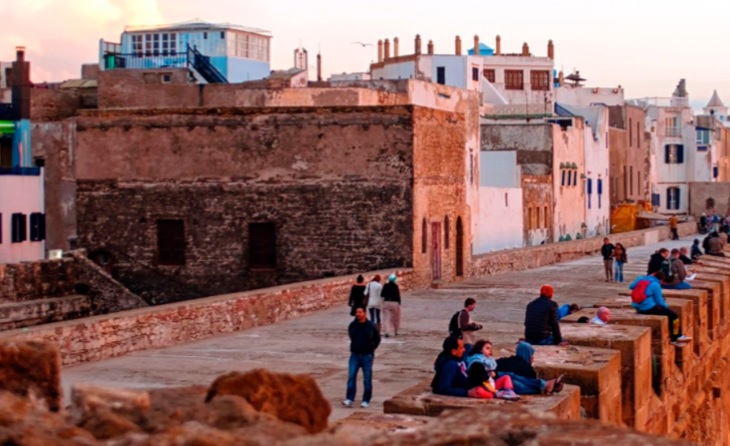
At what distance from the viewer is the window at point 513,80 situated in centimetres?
Answer: 7281

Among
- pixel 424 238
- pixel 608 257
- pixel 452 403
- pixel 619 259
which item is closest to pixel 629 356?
pixel 452 403

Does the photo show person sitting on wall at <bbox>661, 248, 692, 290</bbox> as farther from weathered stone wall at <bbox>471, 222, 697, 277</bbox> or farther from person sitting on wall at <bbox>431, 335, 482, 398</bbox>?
person sitting on wall at <bbox>431, 335, 482, 398</bbox>

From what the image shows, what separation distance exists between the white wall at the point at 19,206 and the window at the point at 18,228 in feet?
0.30

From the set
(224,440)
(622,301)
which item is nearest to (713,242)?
(622,301)

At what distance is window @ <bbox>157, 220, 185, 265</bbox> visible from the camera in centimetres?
2919

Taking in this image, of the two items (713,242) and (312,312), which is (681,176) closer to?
(713,242)

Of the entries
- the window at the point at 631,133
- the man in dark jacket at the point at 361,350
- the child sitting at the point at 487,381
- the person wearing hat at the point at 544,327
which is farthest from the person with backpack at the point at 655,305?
the window at the point at 631,133

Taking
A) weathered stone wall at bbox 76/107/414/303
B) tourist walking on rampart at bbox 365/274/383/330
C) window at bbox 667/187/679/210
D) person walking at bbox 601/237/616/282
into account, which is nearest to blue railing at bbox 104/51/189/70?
weathered stone wall at bbox 76/107/414/303

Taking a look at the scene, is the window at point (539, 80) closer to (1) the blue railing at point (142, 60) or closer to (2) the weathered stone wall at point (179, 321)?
(1) the blue railing at point (142, 60)

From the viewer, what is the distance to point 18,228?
36.4m

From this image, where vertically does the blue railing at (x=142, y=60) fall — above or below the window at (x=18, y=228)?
above

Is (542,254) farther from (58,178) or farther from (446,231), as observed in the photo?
(58,178)

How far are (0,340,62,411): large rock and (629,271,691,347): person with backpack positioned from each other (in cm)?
1239

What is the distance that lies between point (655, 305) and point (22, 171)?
24087 mm
